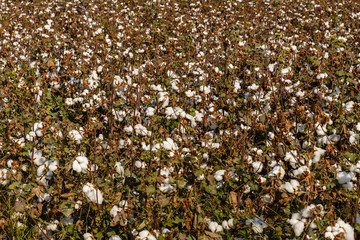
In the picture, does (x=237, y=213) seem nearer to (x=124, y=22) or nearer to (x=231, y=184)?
(x=231, y=184)

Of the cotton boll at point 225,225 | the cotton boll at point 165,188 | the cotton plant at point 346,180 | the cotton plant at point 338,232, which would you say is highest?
the cotton plant at point 338,232

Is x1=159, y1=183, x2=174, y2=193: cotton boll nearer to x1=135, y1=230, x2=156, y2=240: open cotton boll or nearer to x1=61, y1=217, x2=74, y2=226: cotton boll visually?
x1=135, y1=230, x2=156, y2=240: open cotton boll

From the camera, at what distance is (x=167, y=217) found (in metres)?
2.88

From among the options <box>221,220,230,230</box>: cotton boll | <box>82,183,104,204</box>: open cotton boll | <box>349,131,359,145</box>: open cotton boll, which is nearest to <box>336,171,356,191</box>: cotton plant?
<box>349,131,359,145</box>: open cotton boll

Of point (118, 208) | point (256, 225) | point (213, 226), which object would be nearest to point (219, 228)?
point (213, 226)

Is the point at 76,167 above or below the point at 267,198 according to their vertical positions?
above

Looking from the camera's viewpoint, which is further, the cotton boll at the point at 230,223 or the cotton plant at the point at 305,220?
the cotton boll at the point at 230,223

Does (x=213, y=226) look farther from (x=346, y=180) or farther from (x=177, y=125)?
(x=177, y=125)

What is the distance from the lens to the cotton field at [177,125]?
8.68ft

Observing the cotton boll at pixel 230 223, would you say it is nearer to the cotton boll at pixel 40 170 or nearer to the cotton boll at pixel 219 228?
the cotton boll at pixel 219 228

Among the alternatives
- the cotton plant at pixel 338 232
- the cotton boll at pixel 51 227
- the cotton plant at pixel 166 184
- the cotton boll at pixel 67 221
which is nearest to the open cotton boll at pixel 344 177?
the cotton plant at pixel 338 232

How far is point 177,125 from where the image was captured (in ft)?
14.0

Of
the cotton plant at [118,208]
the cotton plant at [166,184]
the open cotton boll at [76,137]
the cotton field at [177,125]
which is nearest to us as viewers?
the cotton plant at [118,208]

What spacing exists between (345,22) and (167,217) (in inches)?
348
